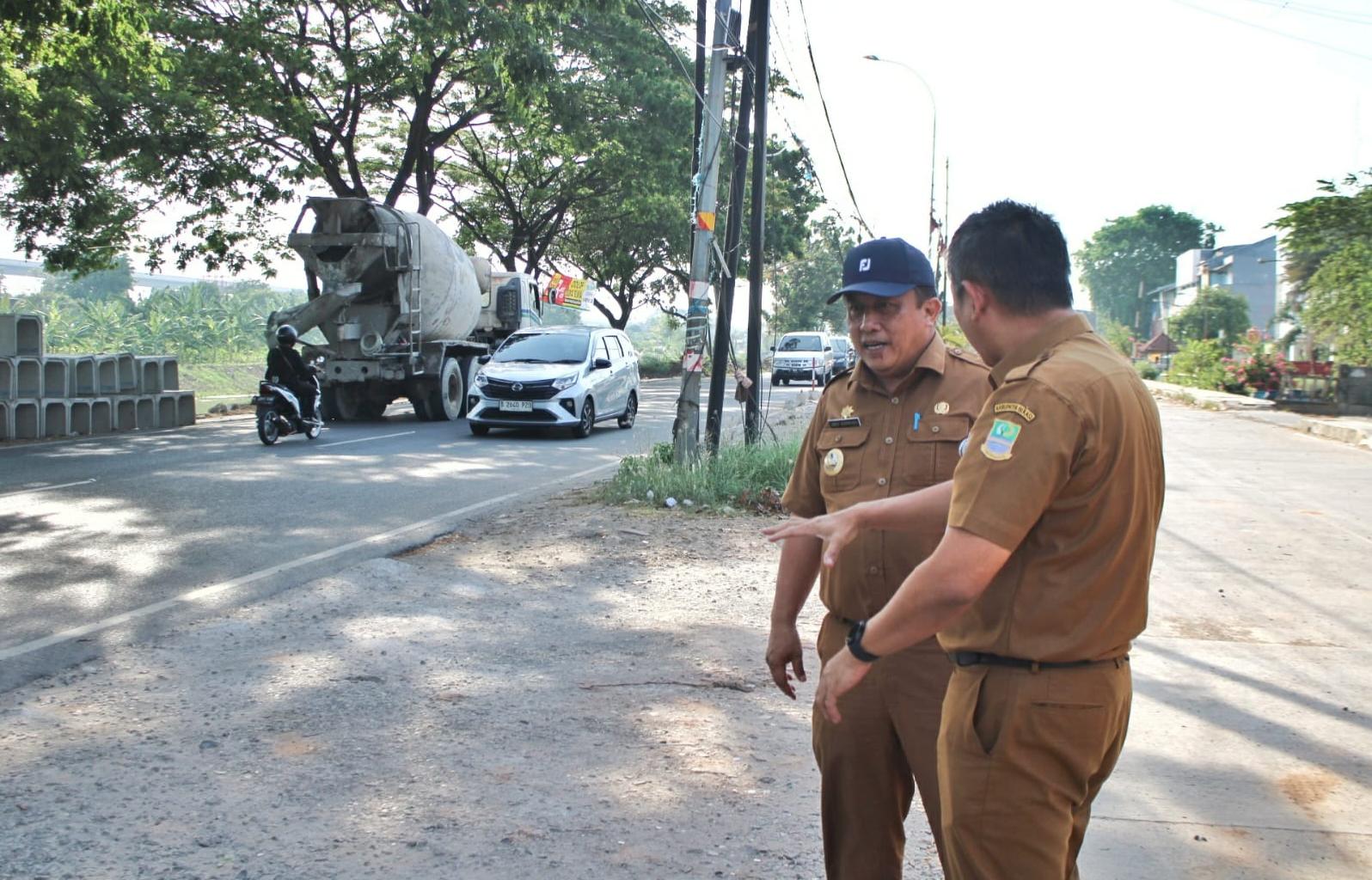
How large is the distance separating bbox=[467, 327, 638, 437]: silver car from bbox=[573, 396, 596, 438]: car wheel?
0.01 meters

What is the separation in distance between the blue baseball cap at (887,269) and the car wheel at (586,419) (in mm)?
14374

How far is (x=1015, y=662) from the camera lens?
2264 mm

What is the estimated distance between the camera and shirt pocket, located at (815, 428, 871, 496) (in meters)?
3.15

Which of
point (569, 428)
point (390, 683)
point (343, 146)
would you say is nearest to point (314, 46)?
point (343, 146)

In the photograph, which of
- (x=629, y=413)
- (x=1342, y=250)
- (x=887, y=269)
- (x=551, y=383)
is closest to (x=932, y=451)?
(x=887, y=269)

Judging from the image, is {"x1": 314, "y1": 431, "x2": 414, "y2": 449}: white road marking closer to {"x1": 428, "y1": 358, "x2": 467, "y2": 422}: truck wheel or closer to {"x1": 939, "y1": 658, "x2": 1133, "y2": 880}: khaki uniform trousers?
{"x1": 428, "y1": 358, "x2": 467, "y2": 422}: truck wheel

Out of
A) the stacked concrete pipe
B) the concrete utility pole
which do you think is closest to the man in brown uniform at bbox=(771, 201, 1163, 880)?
the concrete utility pole

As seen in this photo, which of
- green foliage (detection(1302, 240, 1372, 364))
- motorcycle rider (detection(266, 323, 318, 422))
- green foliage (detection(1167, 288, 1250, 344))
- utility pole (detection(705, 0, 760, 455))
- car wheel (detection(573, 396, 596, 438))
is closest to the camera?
utility pole (detection(705, 0, 760, 455))

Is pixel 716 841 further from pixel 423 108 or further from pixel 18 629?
pixel 423 108

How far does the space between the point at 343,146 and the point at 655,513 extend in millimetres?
19350

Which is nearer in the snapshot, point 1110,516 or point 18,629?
point 1110,516

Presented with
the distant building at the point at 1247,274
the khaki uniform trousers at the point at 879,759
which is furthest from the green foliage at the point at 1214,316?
the khaki uniform trousers at the point at 879,759

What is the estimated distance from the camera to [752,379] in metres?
12.7

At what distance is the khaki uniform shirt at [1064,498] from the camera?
2.12 metres
